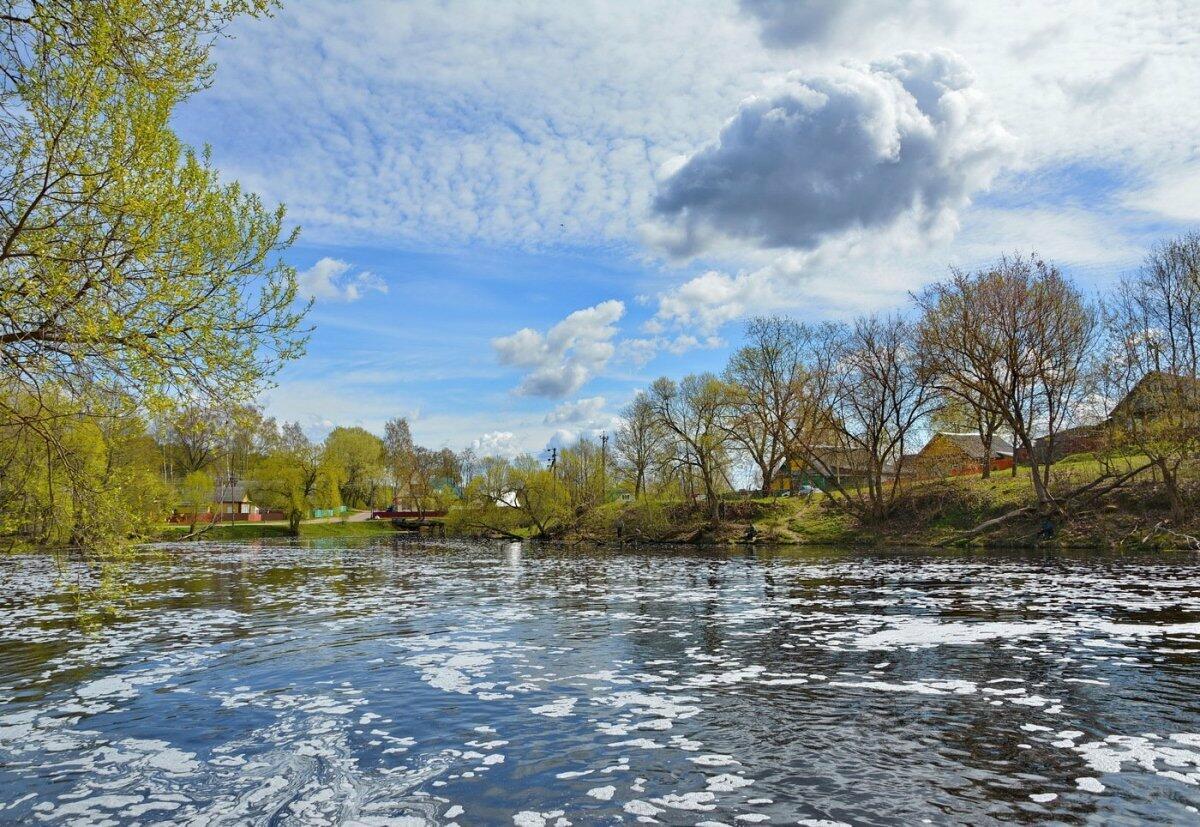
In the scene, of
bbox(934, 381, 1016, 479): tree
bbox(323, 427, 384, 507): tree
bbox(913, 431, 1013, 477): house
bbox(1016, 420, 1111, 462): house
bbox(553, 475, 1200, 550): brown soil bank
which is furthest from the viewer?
bbox(323, 427, 384, 507): tree

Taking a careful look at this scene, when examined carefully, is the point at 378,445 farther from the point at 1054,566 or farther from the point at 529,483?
the point at 1054,566

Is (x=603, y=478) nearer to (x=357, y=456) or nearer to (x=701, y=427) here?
(x=701, y=427)

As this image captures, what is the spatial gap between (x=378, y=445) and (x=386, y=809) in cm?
10627

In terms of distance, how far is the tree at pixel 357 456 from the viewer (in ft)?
335

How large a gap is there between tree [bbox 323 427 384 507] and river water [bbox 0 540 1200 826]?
84588mm

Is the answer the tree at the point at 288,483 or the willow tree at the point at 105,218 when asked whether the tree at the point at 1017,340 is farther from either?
the tree at the point at 288,483

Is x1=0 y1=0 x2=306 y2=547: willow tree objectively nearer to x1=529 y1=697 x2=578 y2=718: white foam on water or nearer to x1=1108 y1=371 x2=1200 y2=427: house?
x1=529 y1=697 x2=578 y2=718: white foam on water

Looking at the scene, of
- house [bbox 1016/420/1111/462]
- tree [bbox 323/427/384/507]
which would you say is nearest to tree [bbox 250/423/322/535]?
tree [bbox 323/427/384/507]

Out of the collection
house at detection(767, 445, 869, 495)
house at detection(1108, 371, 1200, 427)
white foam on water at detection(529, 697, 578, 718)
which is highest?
house at detection(1108, 371, 1200, 427)

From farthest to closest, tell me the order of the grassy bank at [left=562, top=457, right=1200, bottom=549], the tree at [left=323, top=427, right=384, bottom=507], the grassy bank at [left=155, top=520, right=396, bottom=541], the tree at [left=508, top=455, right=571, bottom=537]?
1. the tree at [left=323, top=427, right=384, bottom=507]
2. the grassy bank at [left=155, top=520, right=396, bottom=541]
3. the tree at [left=508, top=455, right=571, bottom=537]
4. the grassy bank at [left=562, top=457, right=1200, bottom=549]

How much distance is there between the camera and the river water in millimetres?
6773

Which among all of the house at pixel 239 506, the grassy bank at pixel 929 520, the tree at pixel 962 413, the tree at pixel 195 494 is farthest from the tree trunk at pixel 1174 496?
the house at pixel 239 506

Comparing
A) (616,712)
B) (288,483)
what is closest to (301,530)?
(288,483)

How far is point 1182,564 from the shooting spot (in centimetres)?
2653
